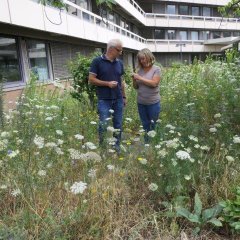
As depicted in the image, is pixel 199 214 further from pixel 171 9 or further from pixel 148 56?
pixel 171 9

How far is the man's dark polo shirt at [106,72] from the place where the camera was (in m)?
5.02

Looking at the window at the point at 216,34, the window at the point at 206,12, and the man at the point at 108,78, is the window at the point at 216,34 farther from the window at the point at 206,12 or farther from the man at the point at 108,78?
the man at the point at 108,78

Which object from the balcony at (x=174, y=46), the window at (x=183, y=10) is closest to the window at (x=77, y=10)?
the balcony at (x=174, y=46)

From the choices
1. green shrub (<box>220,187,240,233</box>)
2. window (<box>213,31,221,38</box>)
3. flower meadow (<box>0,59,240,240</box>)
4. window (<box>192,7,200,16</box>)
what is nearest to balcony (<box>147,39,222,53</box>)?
window (<box>213,31,221,38</box>)

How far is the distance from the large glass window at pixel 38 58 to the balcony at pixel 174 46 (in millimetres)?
30404

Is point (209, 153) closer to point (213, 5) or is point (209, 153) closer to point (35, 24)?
point (35, 24)

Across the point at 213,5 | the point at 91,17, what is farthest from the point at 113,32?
the point at 213,5

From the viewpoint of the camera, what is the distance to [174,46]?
4678 centimetres

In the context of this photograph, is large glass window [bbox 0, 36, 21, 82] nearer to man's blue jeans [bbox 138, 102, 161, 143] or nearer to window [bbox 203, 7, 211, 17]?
man's blue jeans [bbox 138, 102, 161, 143]

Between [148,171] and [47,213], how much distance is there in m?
1.09

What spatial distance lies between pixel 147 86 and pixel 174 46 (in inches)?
1696

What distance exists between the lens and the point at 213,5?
169 ft

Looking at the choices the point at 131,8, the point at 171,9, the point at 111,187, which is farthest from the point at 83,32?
the point at 171,9

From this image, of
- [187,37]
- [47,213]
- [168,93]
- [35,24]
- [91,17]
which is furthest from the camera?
[187,37]
